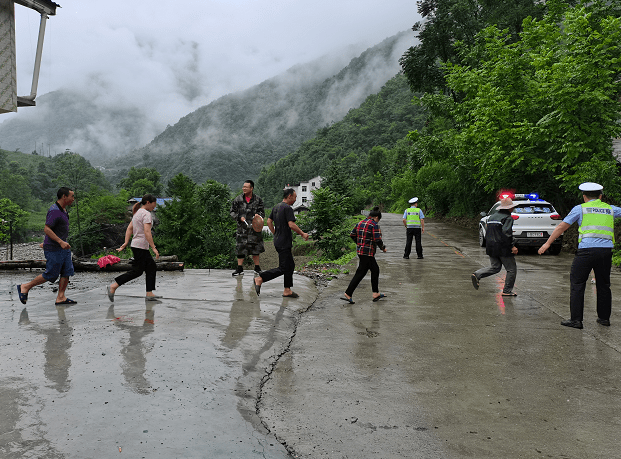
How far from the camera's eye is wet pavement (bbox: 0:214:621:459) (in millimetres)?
3232

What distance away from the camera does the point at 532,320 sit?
23.0 ft

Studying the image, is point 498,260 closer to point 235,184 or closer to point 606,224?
point 606,224

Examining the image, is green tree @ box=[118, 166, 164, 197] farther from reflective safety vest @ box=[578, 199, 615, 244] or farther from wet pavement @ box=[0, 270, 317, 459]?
reflective safety vest @ box=[578, 199, 615, 244]

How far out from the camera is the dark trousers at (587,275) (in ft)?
21.2

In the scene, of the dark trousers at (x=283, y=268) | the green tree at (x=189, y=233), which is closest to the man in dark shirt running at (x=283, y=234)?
the dark trousers at (x=283, y=268)

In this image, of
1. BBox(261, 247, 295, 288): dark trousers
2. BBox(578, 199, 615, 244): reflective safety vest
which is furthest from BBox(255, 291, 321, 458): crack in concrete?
BBox(578, 199, 615, 244): reflective safety vest

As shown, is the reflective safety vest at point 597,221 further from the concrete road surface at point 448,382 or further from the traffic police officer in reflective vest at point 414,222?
the traffic police officer in reflective vest at point 414,222

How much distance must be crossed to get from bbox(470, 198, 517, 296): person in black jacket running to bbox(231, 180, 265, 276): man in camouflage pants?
4.33 metres

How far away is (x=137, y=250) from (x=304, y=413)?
4.63 m

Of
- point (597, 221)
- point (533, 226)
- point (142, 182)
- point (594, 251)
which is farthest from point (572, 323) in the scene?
point (142, 182)

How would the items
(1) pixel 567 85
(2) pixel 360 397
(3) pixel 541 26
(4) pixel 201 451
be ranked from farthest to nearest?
(3) pixel 541 26, (1) pixel 567 85, (2) pixel 360 397, (4) pixel 201 451

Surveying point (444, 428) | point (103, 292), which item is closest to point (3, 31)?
point (103, 292)

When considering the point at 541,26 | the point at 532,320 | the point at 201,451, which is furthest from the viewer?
the point at 541,26

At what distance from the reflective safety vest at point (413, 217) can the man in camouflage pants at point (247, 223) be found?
587cm
